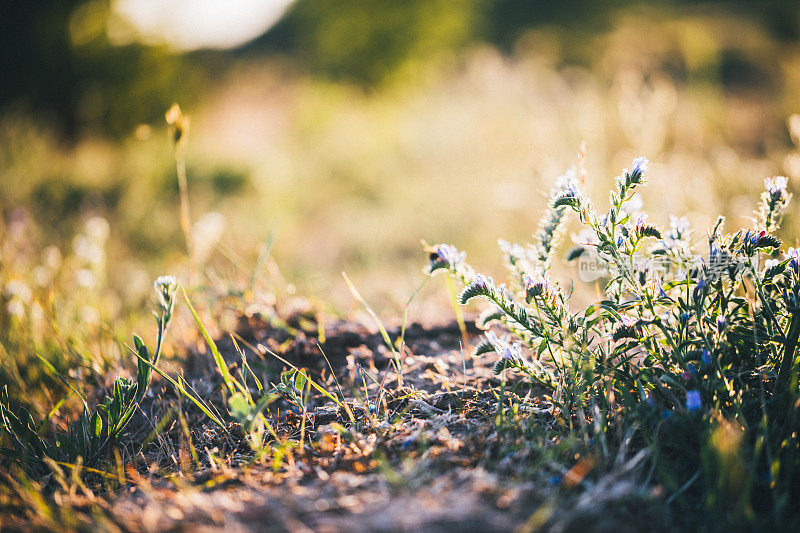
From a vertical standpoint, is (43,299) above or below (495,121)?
below

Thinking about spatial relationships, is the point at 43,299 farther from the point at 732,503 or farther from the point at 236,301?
the point at 732,503

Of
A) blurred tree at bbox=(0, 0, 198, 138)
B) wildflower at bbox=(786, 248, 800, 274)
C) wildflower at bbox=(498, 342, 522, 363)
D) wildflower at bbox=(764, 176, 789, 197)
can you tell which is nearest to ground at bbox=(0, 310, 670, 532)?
wildflower at bbox=(498, 342, 522, 363)

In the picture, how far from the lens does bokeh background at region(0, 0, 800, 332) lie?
2.59m

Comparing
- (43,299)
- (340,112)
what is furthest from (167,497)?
(340,112)

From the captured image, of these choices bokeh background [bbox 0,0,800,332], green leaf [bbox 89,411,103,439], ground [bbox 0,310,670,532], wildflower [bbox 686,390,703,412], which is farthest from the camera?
bokeh background [bbox 0,0,800,332]

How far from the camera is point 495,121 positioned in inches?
220

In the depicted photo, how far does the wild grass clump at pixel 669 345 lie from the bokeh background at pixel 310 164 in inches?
13.8

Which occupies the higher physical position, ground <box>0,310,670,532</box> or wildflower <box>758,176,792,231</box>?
wildflower <box>758,176,792,231</box>

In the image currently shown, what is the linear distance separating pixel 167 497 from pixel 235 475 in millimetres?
157

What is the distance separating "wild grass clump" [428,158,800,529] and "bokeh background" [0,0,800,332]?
1.15 ft

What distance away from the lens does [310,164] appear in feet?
20.0

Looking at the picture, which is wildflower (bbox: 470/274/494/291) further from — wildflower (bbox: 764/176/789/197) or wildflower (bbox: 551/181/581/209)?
wildflower (bbox: 764/176/789/197)

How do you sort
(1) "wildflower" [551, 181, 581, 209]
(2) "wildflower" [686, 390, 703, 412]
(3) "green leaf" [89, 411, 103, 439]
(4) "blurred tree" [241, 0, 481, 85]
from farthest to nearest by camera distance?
(4) "blurred tree" [241, 0, 481, 85]
(3) "green leaf" [89, 411, 103, 439]
(1) "wildflower" [551, 181, 581, 209]
(2) "wildflower" [686, 390, 703, 412]

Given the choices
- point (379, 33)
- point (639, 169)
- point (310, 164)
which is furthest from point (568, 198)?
point (379, 33)
